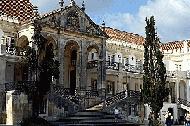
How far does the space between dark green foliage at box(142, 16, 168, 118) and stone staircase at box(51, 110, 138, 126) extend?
374cm

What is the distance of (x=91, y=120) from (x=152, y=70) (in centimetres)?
593

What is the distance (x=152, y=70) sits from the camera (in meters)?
27.9

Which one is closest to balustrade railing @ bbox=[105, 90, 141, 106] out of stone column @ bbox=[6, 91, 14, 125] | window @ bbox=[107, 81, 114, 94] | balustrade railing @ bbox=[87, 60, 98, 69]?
balustrade railing @ bbox=[87, 60, 98, 69]

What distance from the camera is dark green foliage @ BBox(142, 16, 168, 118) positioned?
2780cm

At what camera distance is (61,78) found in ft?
114

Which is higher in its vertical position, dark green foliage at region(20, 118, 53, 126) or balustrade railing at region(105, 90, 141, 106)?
balustrade railing at region(105, 90, 141, 106)

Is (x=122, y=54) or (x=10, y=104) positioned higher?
(x=122, y=54)

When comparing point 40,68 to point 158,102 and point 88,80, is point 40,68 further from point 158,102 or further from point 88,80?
point 88,80

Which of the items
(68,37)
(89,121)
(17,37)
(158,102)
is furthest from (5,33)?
(158,102)

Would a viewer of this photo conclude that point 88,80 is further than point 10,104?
Yes

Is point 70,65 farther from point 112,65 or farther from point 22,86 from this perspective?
point 22,86

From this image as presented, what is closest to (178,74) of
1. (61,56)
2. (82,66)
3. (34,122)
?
(82,66)

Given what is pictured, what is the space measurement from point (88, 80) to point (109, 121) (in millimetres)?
9934

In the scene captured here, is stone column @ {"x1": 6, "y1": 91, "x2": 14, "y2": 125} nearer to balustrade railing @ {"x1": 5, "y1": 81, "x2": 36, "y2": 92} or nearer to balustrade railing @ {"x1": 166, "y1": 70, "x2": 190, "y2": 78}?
balustrade railing @ {"x1": 5, "y1": 81, "x2": 36, "y2": 92}
